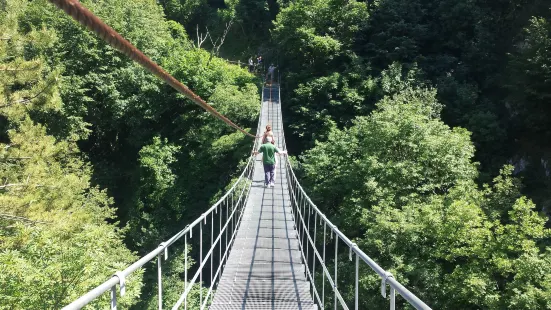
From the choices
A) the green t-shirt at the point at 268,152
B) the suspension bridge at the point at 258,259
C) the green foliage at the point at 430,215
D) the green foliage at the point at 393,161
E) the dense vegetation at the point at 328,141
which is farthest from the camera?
the green foliage at the point at 393,161

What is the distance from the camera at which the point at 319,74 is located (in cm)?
1714

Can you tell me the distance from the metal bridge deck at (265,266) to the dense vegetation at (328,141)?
9.90 ft

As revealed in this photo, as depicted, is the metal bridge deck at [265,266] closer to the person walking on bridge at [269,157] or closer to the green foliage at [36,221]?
the person walking on bridge at [269,157]

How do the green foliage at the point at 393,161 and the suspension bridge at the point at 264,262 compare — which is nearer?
the suspension bridge at the point at 264,262

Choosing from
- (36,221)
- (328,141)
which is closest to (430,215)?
(328,141)

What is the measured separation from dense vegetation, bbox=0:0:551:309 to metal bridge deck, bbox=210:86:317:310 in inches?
119

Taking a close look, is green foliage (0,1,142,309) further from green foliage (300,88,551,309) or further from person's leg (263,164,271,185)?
green foliage (300,88,551,309)

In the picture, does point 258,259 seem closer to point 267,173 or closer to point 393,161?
point 267,173

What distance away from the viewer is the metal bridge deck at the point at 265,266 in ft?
10.7

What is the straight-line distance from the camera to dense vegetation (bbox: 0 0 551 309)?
765 cm

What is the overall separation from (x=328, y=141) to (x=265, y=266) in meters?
10.2

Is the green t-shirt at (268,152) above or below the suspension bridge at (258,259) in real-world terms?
above

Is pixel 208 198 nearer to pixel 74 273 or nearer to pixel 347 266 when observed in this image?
pixel 347 266

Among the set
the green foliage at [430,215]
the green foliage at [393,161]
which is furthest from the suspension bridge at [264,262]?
the green foliage at [393,161]
